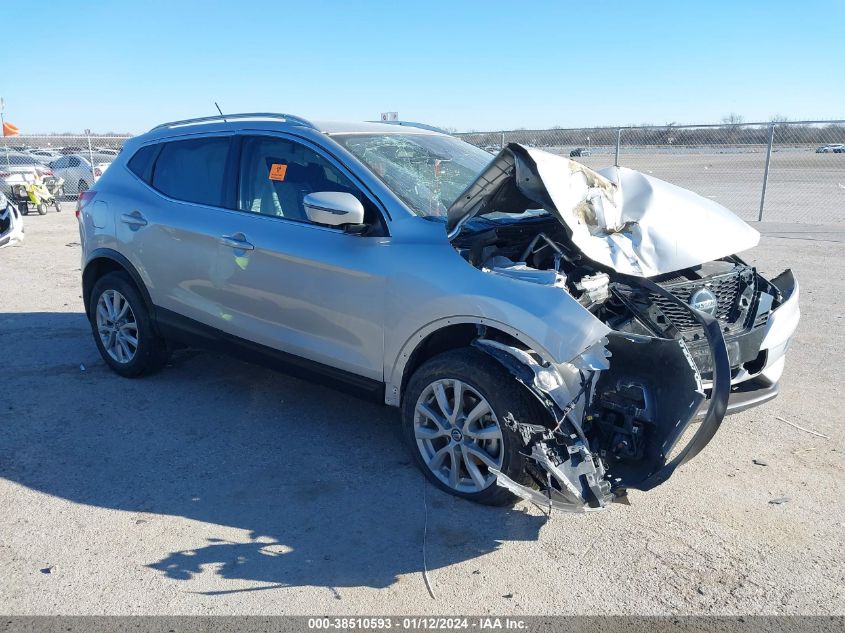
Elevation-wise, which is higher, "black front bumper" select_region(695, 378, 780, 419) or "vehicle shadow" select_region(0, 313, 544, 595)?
"black front bumper" select_region(695, 378, 780, 419)

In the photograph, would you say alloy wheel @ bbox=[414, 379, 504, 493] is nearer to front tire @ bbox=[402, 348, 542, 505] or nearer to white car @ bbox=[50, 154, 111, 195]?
front tire @ bbox=[402, 348, 542, 505]

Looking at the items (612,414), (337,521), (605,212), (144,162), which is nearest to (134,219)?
(144,162)

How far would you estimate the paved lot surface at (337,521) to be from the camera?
3.07m

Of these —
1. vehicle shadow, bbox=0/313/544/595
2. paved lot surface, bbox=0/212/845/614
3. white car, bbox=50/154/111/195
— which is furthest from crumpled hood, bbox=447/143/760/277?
white car, bbox=50/154/111/195

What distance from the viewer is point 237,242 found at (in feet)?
15.0

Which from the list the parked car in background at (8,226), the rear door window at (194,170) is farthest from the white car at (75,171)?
the rear door window at (194,170)

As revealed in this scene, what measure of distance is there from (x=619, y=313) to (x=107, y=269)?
4045mm

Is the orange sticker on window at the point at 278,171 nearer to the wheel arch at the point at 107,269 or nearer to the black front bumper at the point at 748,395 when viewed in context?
the wheel arch at the point at 107,269

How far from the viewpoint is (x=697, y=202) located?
4.39 meters

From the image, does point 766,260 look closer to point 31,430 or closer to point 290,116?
point 290,116

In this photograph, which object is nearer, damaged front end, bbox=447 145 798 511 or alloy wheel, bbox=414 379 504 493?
damaged front end, bbox=447 145 798 511

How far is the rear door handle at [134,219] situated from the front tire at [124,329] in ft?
1.44

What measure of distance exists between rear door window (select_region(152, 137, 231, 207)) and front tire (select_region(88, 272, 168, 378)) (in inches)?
33.4

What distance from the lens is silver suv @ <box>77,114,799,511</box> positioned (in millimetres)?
3324
